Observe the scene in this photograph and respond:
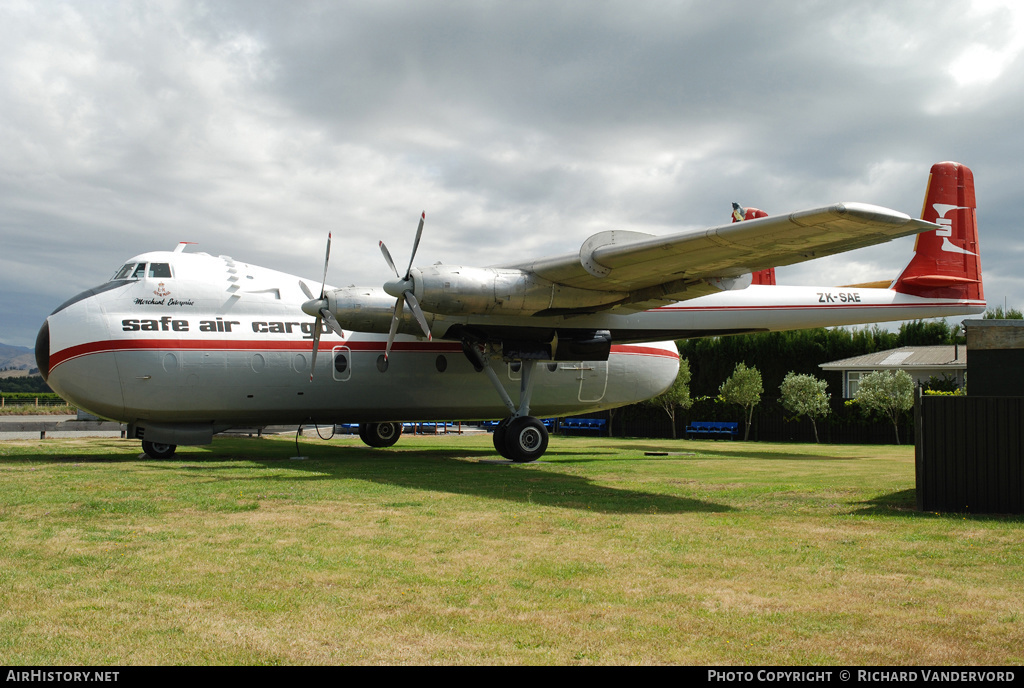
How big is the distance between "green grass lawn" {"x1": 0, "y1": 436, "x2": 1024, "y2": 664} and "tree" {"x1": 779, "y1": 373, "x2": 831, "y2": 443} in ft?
96.1

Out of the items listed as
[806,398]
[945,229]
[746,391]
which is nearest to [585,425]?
[746,391]

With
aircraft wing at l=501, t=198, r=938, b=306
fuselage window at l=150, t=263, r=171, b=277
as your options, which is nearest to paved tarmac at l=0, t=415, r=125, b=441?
fuselage window at l=150, t=263, r=171, b=277

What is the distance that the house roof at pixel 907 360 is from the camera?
41219 mm

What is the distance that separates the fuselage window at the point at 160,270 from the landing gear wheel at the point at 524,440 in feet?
29.8

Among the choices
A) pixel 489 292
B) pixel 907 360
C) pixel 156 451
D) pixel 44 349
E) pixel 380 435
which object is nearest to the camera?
pixel 489 292

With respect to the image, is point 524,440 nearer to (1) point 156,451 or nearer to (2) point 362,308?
(2) point 362,308

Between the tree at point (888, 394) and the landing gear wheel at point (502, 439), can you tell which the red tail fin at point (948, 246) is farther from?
the tree at point (888, 394)

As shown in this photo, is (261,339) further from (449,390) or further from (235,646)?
(235,646)

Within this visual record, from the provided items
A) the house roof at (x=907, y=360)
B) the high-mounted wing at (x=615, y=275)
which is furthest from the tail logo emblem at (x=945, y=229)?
the house roof at (x=907, y=360)

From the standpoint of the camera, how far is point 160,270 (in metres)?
17.9

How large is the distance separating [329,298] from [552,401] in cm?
791

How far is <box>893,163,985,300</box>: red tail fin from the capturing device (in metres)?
20.4

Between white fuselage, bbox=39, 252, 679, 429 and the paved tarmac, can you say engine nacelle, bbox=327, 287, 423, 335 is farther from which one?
the paved tarmac

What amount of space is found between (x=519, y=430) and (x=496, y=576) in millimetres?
12036
